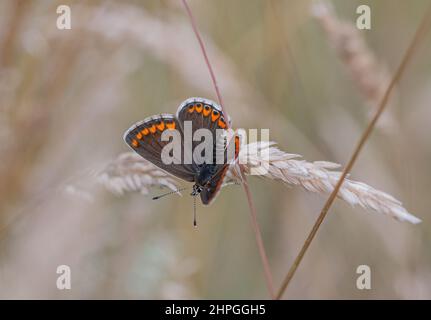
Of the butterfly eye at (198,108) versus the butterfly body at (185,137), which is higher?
the butterfly eye at (198,108)

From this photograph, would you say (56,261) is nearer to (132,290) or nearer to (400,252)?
(132,290)

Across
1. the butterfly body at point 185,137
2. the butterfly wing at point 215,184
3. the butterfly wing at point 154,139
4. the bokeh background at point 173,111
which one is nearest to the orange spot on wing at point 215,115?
the butterfly body at point 185,137

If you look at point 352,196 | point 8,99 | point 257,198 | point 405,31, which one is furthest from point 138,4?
point 352,196

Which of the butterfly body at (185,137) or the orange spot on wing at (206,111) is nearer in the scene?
the butterfly body at (185,137)

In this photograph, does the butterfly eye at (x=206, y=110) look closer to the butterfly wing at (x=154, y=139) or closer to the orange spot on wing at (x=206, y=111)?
the orange spot on wing at (x=206, y=111)

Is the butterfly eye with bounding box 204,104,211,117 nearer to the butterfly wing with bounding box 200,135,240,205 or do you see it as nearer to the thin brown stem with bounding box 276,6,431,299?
the butterfly wing with bounding box 200,135,240,205

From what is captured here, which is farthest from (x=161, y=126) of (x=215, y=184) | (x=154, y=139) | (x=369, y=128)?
(x=369, y=128)

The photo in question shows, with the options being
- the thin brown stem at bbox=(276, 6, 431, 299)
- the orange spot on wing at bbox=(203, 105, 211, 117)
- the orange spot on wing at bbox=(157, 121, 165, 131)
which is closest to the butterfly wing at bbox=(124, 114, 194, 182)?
the orange spot on wing at bbox=(157, 121, 165, 131)
